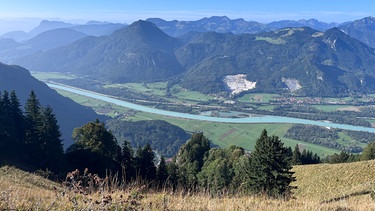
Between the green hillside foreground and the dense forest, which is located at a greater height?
the green hillside foreground

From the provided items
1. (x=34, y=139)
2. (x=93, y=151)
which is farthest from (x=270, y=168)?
(x=34, y=139)

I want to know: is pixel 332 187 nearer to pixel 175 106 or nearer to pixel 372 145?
pixel 372 145

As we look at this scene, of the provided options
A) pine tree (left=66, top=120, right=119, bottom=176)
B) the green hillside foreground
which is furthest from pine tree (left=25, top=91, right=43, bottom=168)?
the green hillside foreground

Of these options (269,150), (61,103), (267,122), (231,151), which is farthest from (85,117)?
(269,150)

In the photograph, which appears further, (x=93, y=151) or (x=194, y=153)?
(x=194, y=153)

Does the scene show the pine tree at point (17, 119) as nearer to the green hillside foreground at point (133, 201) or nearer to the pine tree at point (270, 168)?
the pine tree at point (270, 168)

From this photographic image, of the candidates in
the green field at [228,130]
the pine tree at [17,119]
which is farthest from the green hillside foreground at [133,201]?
the green field at [228,130]

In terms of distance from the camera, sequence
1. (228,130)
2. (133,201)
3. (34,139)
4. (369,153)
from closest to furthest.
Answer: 1. (133,201)
2. (34,139)
3. (369,153)
4. (228,130)

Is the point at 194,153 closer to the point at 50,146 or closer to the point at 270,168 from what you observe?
the point at 50,146

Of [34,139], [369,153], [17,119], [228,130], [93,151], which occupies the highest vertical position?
[17,119]

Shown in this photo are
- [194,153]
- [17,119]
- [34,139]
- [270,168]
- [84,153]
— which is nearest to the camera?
[270,168]

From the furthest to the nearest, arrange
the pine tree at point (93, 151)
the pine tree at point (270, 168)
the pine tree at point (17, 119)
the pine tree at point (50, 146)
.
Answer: the pine tree at point (17, 119), the pine tree at point (93, 151), the pine tree at point (50, 146), the pine tree at point (270, 168)

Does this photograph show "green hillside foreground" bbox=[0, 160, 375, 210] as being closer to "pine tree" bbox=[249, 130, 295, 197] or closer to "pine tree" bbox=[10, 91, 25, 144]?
"pine tree" bbox=[249, 130, 295, 197]

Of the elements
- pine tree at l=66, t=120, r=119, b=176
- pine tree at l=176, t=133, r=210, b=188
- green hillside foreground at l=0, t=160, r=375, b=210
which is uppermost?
green hillside foreground at l=0, t=160, r=375, b=210
